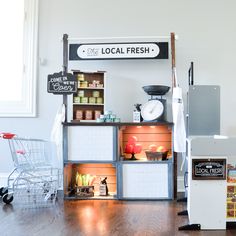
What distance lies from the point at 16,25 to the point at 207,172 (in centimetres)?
331

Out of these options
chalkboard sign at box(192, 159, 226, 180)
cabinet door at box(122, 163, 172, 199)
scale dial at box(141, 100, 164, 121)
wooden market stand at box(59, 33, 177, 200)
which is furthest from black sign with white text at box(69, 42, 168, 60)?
chalkboard sign at box(192, 159, 226, 180)

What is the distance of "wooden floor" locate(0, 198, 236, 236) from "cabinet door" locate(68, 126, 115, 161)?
527 millimetres

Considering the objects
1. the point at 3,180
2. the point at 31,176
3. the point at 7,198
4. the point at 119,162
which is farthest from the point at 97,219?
the point at 3,180

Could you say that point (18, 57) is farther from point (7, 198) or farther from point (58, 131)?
point (7, 198)

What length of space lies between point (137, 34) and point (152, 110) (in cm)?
114

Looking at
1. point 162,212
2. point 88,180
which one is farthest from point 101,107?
point 162,212

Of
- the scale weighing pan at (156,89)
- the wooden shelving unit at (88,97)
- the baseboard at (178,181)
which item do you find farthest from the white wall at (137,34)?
the scale weighing pan at (156,89)

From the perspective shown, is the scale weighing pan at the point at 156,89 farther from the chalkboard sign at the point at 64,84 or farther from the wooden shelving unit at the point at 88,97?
the chalkboard sign at the point at 64,84

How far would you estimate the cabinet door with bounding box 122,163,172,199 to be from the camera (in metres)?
3.72

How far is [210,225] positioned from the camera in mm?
2719

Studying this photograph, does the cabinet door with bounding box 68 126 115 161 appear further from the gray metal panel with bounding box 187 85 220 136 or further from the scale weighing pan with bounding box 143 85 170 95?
the gray metal panel with bounding box 187 85 220 136

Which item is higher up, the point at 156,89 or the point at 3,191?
the point at 156,89

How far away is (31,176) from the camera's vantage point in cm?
376

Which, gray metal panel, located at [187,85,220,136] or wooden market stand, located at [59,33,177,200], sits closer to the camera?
gray metal panel, located at [187,85,220,136]
